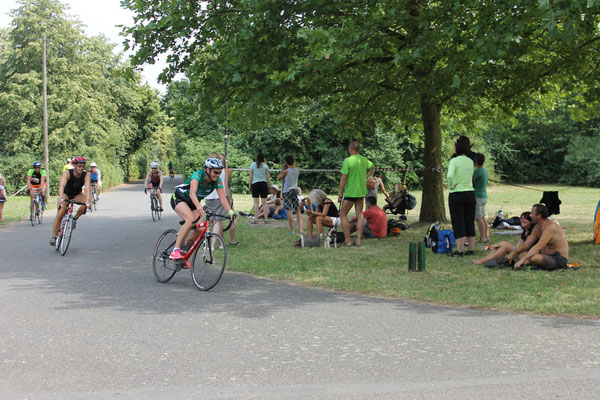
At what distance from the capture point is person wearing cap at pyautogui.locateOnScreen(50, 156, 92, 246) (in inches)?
481

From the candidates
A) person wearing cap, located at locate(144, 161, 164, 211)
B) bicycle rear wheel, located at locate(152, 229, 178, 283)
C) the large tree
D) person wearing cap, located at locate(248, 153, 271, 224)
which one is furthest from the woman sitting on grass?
person wearing cap, located at locate(144, 161, 164, 211)

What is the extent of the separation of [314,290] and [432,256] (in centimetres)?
356

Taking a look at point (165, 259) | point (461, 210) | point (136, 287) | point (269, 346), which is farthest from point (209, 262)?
point (461, 210)

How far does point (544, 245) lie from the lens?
9.55 metres

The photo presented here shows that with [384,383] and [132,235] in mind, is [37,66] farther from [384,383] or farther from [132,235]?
[384,383]

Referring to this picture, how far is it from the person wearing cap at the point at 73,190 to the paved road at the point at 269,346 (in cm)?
364

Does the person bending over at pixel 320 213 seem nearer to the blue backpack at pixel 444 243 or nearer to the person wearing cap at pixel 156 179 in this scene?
the blue backpack at pixel 444 243

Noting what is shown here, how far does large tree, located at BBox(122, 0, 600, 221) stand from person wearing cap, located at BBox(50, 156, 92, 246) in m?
3.10

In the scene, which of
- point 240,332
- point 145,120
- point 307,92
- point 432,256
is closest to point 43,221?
point 307,92

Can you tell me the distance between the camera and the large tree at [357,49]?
11.6 metres

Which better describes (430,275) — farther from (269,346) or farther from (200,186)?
(269,346)

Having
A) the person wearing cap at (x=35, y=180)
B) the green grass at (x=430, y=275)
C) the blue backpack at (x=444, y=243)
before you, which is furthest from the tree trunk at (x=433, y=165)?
the person wearing cap at (x=35, y=180)

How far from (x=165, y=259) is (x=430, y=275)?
12.6ft

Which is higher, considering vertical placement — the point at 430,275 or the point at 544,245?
the point at 544,245
